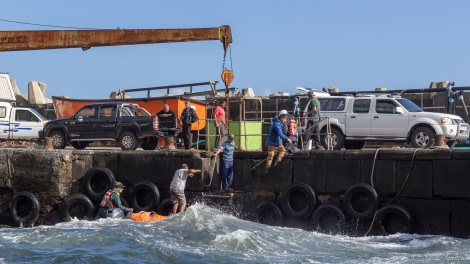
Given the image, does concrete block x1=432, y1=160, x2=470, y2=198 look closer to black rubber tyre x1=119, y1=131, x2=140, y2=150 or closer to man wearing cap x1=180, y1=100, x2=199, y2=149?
man wearing cap x1=180, y1=100, x2=199, y2=149

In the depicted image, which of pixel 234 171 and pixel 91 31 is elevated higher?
pixel 91 31

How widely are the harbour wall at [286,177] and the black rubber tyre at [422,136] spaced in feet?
10.1

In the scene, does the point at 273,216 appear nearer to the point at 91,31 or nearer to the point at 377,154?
the point at 377,154

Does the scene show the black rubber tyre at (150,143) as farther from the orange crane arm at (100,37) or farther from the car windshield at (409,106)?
the car windshield at (409,106)

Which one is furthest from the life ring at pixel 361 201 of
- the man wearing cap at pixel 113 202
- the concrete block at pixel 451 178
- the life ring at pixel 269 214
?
the man wearing cap at pixel 113 202

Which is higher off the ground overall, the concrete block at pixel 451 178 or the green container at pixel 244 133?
the green container at pixel 244 133

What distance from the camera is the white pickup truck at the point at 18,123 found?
93.7ft

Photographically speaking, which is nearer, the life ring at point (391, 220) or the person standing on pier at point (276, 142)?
the life ring at point (391, 220)

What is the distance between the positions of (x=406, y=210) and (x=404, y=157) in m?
1.23

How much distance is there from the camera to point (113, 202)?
20.6m

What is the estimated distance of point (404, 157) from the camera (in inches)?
737

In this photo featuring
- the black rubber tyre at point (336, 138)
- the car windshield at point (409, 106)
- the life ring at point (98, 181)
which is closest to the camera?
the life ring at point (98, 181)

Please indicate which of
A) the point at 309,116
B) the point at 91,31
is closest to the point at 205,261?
the point at 309,116

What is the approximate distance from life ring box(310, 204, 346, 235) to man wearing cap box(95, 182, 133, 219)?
14.9 feet
